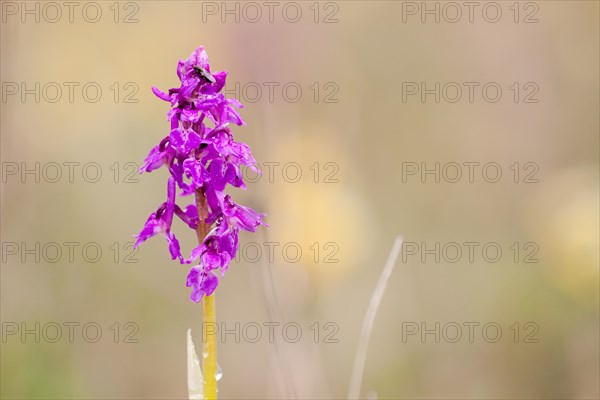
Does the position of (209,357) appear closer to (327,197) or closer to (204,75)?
(204,75)

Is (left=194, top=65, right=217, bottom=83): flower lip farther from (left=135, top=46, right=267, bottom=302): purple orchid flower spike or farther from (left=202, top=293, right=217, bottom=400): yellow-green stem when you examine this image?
(left=202, top=293, right=217, bottom=400): yellow-green stem

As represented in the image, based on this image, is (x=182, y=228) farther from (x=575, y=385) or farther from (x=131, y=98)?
(x=575, y=385)

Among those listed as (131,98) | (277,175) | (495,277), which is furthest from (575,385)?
(131,98)

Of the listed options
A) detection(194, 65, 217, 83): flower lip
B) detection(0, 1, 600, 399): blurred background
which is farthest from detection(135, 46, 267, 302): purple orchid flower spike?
detection(0, 1, 600, 399): blurred background

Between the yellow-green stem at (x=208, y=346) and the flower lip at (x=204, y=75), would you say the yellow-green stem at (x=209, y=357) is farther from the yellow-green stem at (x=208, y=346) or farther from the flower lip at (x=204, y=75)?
the flower lip at (x=204, y=75)

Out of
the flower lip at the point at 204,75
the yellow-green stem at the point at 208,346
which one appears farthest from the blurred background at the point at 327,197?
the flower lip at the point at 204,75

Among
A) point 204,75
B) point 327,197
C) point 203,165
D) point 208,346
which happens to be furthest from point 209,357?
point 327,197
